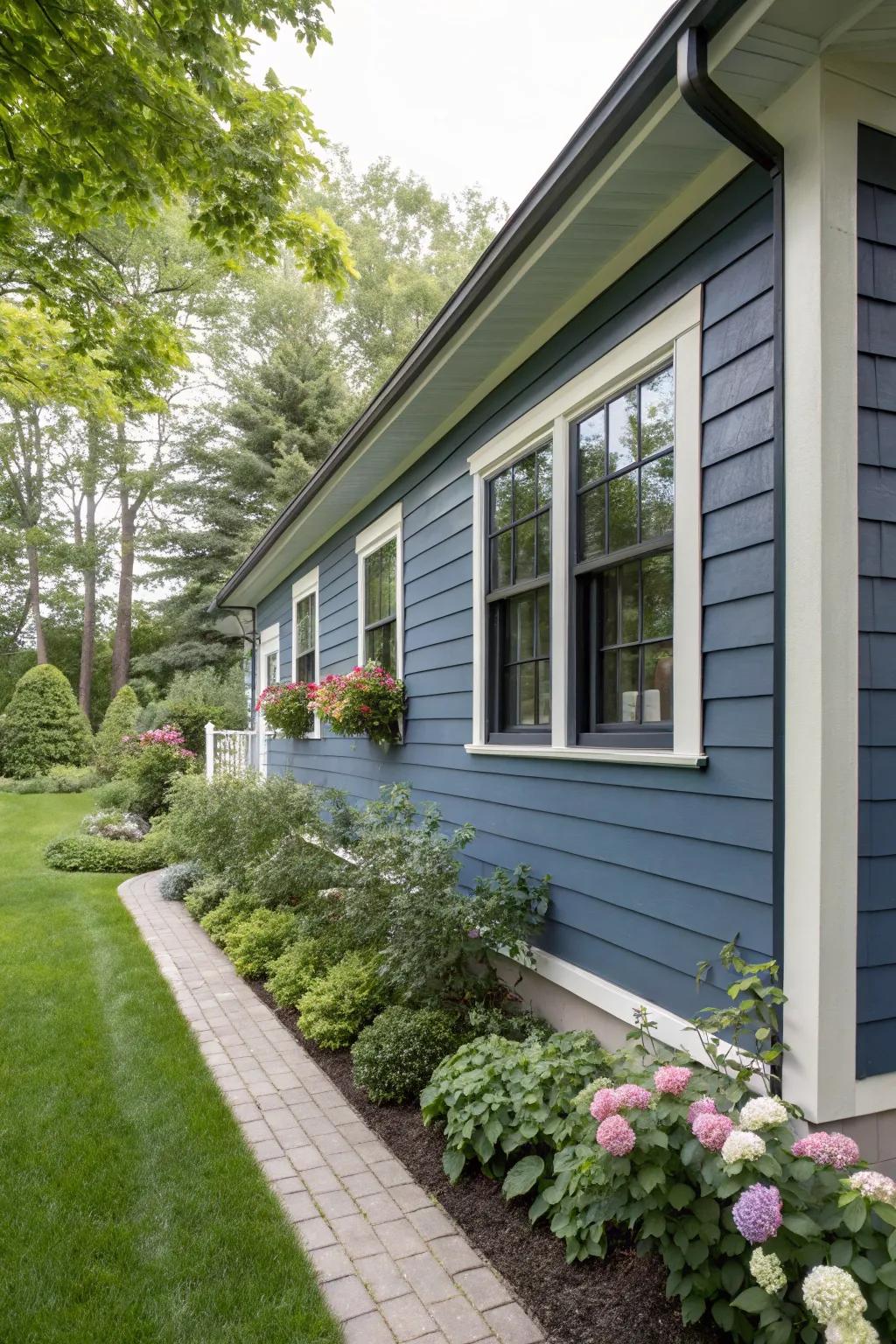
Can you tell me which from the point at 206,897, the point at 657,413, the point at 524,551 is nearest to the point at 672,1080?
the point at 657,413

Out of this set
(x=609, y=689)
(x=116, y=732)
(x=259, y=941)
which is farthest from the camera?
(x=116, y=732)

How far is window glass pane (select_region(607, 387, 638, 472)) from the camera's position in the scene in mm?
3420

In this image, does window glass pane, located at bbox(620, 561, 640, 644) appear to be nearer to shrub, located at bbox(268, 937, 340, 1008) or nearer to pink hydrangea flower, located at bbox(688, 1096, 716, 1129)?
pink hydrangea flower, located at bbox(688, 1096, 716, 1129)

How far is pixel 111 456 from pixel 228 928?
813 inches

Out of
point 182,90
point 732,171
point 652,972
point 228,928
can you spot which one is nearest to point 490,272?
point 732,171

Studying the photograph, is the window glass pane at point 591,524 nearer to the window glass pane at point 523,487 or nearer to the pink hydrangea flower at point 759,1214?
the window glass pane at point 523,487

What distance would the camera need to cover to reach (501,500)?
15.2 ft

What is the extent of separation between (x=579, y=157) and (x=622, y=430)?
103cm

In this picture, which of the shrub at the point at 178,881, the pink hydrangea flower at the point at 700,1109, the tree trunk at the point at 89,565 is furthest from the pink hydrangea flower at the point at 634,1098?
the tree trunk at the point at 89,565

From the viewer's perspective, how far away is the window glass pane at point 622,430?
135 inches

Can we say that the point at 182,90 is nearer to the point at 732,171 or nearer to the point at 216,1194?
the point at 732,171

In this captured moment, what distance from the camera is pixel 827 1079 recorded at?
7.66ft

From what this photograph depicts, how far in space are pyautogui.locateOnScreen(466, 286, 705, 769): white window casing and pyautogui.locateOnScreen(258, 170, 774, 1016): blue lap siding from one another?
5 centimetres

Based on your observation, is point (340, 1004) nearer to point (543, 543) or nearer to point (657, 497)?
point (543, 543)
